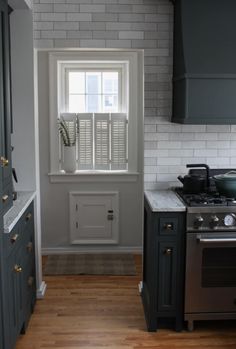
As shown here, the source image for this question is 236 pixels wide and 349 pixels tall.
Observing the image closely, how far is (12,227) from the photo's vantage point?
245 cm

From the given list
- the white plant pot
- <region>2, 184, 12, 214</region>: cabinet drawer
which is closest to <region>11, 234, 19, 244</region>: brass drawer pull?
<region>2, 184, 12, 214</region>: cabinet drawer

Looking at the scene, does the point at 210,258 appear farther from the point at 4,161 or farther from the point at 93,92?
the point at 93,92

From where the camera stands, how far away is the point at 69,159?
4.35 meters

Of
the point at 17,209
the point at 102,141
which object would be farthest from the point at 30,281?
the point at 102,141

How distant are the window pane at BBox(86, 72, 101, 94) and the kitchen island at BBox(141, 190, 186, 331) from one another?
73.4 inches

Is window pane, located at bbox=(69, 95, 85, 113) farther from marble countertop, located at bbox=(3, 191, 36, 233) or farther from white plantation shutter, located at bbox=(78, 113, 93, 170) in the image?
marble countertop, located at bbox=(3, 191, 36, 233)

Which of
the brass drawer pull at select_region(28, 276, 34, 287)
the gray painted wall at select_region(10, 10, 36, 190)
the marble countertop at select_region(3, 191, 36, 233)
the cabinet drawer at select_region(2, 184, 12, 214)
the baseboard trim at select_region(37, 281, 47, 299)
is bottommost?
the baseboard trim at select_region(37, 281, 47, 299)

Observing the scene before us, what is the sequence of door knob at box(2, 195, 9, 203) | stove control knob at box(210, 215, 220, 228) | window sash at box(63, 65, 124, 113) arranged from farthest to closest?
window sash at box(63, 65, 124, 113), stove control knob at box(210, 215, 220, 228), door knob at box(2, 195, 9, 203)

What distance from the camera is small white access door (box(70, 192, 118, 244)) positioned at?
14.6 ft

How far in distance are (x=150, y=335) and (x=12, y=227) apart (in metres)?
1.25

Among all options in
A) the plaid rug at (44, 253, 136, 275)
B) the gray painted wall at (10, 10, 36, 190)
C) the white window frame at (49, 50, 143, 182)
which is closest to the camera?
the gray painted wall at (10, 10, 36, 190)

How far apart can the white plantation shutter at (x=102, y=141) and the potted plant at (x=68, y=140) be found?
228mm

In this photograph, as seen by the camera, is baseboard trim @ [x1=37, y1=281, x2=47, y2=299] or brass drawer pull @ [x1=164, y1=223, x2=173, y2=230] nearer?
brass drawer pull @ [x1=164, y1=223, x2=173, y2=230]

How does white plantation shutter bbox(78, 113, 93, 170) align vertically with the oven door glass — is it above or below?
above
